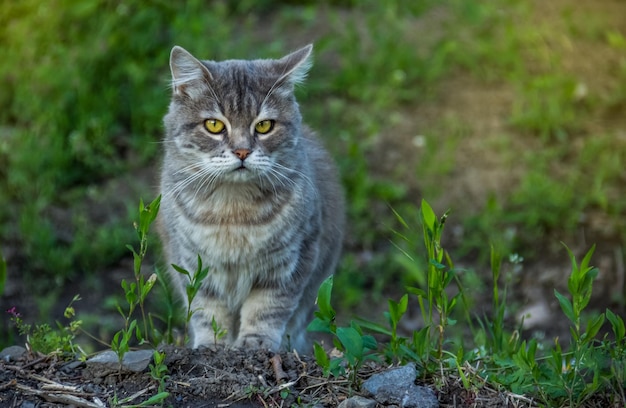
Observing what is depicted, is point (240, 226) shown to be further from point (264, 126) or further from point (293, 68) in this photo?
point (293, 68)

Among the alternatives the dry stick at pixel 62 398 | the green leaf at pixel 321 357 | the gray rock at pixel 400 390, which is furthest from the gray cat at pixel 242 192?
the dry stick at pixel 62 398

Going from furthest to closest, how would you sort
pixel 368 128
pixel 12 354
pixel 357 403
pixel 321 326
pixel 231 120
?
1. pixel 368 128
2. pixel 231 120
3. pixel 12 354
4. pixel 321 326
5. pixel 357 403

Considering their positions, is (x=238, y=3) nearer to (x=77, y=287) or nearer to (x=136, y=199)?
(x=136, y=199)

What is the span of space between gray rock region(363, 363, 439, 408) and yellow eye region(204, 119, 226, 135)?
137cm

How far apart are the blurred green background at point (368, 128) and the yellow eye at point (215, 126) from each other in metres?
1.80

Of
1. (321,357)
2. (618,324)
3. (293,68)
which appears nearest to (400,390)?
(321,357)

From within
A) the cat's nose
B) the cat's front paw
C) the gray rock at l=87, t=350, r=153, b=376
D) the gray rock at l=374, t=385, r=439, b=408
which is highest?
the cat's nose

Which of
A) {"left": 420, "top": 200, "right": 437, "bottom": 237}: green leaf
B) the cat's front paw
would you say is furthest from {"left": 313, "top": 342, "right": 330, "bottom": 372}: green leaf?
the cat's front paw

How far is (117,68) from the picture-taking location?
6.54m

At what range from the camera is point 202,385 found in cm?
304

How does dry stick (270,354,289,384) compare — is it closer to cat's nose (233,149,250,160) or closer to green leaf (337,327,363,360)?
green leaf (337,327,363,360)

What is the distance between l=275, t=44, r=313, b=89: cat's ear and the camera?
3.97m

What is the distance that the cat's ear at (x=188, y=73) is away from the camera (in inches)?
150

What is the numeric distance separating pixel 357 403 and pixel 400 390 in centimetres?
17
